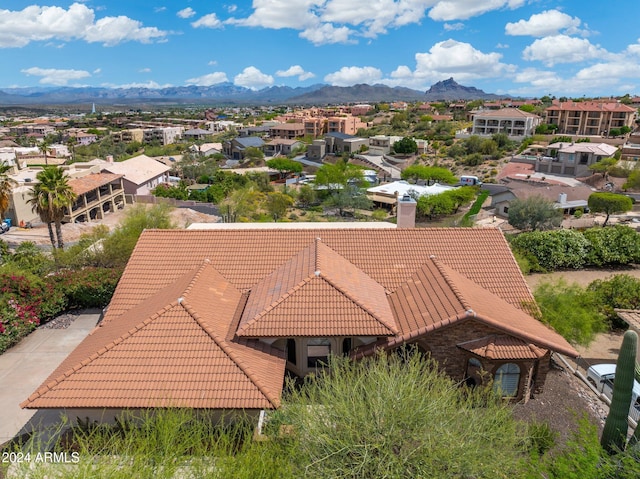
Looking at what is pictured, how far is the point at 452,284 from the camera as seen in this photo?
52.2 ft

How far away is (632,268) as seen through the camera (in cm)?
3491

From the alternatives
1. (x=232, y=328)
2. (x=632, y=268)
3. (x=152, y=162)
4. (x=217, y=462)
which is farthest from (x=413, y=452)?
(x=152, y=162)

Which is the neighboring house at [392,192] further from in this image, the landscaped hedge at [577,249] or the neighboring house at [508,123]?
the neighboring house at [508,123]

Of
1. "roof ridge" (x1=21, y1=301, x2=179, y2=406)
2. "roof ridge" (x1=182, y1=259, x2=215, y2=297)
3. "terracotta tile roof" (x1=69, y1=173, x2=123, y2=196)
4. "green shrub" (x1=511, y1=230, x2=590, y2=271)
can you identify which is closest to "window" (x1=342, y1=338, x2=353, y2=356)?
"roof ridge" (x1=182, y1=259, x2=215, y2=297)

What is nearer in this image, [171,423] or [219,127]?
[171,423]

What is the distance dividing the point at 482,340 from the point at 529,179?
60.0 m

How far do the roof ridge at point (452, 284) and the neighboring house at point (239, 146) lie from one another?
346 feet

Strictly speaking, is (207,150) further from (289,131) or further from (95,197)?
(95,197)

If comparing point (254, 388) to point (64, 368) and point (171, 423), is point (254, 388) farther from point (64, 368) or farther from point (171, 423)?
point (64, 368)

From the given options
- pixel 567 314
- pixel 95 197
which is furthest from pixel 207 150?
pixel 567 314

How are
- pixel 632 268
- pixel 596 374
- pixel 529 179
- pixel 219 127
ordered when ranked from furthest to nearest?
1. pixel 219 127
2. pixel 529 179
3. pixel 632 268
4. pixel 596 374

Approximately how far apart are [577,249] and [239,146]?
98.9 m

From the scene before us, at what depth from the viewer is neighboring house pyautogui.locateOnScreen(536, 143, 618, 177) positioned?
73.5m

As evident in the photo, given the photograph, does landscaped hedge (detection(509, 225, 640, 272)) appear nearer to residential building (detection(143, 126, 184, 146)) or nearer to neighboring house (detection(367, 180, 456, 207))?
neighboring house (detection(367, 180, 456, 207))
